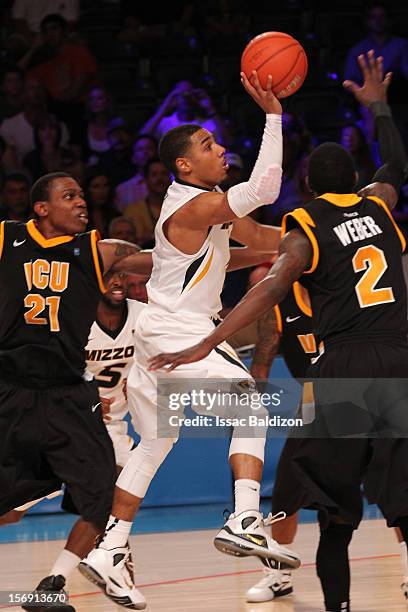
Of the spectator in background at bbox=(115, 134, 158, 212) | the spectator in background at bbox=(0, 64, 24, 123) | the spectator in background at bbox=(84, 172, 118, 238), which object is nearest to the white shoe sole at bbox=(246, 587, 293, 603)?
the spectator in background at bbox=(84, 172, 118, 238)

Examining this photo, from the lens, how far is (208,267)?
18.8 ft

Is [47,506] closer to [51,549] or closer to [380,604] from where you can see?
[51,549]

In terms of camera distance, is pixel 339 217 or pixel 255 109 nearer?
pixel 339 217

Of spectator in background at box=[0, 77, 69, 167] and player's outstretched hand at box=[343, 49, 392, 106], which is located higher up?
player's outstretched hand at box=[343, 49, 392, 106]

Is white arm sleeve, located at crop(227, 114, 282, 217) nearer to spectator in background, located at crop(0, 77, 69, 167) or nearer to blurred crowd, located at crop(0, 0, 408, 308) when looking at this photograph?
blurred crowd, located at crop(0, 0, 408, 308)

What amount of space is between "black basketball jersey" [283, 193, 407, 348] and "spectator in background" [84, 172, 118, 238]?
5.58 metres

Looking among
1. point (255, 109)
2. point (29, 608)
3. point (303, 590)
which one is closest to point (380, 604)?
point (303, 590)

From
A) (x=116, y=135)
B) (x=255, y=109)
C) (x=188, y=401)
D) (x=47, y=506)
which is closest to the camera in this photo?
(x=188, y=401)

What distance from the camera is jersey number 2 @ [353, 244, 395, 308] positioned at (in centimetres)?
512

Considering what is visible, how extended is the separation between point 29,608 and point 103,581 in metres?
0.45

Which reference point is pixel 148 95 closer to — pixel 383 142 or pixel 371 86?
pixel 371 86

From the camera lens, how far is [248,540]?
17.1 feet

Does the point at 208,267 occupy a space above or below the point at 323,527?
above

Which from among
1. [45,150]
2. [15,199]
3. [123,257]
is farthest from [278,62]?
[45,150]
